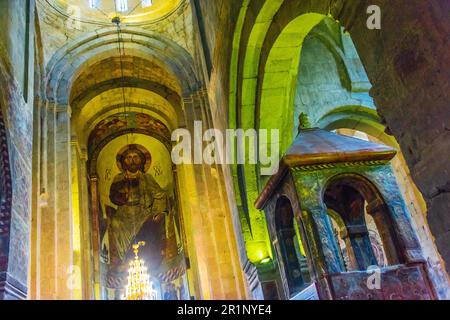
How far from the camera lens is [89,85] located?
13.6 metres

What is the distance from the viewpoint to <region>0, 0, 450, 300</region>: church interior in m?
2.51

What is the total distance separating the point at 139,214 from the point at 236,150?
11.0 metres

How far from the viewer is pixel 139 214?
16.5 meters

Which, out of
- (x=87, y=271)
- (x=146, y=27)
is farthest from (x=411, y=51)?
(x=87, y=271)

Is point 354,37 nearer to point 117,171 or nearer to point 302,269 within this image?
point 302,269

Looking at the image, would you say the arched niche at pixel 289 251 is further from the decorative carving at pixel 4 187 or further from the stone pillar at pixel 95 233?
the stone pillar at pixel 95 233

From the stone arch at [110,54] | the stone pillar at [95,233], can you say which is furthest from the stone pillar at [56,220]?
the stone pillar at [95,233]

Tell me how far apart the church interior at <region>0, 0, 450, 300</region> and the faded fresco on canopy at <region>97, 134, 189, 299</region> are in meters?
0.06

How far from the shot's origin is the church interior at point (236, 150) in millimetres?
2512

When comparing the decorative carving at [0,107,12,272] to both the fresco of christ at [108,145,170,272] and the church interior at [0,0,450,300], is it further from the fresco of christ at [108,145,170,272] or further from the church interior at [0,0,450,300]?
the fresco of christ at [108,145,170,272]

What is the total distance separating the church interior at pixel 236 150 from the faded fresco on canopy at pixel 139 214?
0.06m

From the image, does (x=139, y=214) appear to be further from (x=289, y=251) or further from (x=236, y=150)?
(x=289, y=251)

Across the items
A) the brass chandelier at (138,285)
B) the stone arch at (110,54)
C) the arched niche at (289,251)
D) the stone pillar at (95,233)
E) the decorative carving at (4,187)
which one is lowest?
the arched niche at (289,251)

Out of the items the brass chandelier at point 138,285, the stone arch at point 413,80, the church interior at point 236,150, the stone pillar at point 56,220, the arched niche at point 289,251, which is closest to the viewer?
the stone arch at point 413,80
